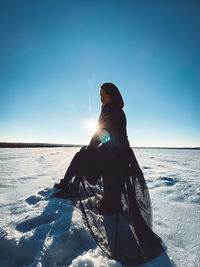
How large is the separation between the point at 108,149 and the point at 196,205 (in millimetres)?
1673

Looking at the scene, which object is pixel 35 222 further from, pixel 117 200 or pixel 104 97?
pixel 104 97

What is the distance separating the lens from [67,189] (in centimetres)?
200

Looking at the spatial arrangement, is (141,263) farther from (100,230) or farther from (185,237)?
(185,237)

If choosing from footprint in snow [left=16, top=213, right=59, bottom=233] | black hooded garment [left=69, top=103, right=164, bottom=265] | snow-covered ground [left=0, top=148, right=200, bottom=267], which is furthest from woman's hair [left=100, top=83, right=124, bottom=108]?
footprint in snow [left=16, top=213, right=59, bottom=233]

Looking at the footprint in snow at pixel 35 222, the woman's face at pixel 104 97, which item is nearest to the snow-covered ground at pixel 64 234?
the footprint in snow at pixel 35 222

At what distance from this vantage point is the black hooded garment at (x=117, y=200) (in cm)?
105

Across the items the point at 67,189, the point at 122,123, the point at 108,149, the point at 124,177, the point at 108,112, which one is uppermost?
the point at 108,112

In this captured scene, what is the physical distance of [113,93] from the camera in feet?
5.70

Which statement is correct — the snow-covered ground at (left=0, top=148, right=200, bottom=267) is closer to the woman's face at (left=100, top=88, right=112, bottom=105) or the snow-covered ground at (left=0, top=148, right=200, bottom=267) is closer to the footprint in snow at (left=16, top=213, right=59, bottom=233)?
the footprint in snow at (left=16, top=213, right=59, bottom=233)

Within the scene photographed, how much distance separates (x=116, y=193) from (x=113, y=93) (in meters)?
1.18

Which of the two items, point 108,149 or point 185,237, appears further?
point 108,149

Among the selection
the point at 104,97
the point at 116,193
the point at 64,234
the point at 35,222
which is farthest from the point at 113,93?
the point at 35,222

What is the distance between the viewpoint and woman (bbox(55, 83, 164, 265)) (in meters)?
1.06

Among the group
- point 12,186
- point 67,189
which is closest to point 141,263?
point 67,189
